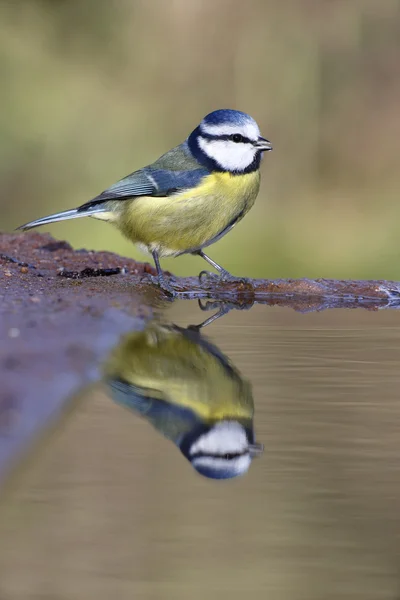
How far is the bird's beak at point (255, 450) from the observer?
2.06 meters

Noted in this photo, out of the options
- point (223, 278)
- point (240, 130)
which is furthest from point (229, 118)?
point (223, 278)

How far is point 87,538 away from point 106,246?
23.3 feet

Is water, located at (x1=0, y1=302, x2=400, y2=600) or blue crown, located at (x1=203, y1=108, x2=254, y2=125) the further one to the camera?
blue crown, located at (x1=203, y1=108, x2=254, y2=125)

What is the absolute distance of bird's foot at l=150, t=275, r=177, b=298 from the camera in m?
4.37

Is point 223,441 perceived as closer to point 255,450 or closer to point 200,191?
point 255,450

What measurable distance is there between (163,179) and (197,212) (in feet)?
0.95

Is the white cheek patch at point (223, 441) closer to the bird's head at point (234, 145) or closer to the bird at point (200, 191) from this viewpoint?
the bird at point (200, 191)

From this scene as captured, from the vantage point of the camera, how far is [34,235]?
5609 mm

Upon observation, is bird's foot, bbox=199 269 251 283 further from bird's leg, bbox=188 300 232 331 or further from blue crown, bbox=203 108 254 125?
blue crown, bbox=203 108 254 125

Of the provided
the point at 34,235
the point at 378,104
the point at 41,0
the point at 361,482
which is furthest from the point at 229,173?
the point at 41,0

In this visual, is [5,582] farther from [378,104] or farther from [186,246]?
[378,104]

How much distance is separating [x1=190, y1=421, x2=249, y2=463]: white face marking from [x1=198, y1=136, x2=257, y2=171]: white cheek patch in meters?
2.30

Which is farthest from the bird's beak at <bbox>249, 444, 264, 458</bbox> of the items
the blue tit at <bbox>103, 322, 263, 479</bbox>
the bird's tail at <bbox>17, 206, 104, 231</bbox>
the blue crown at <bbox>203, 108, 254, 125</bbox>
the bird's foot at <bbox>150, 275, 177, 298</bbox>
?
the bird's tail at <bbox>17, 206, 104, 231</bbox>

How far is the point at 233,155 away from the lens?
14.7 ft
